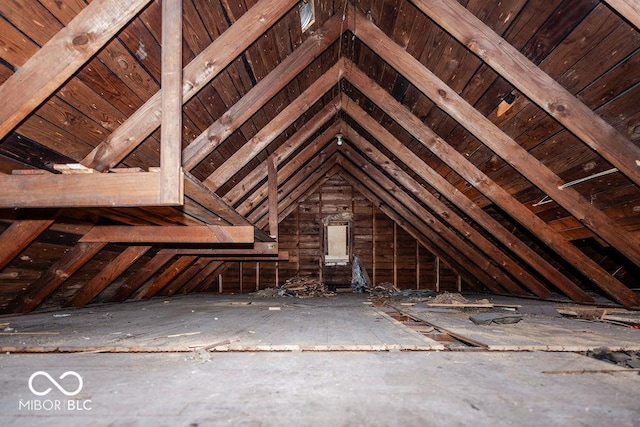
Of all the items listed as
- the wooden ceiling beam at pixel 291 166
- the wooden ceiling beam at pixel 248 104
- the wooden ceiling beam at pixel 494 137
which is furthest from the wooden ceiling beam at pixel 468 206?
the wooden ceiling beam at pixel 248 104

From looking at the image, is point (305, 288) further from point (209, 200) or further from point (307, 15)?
point (307, 15)

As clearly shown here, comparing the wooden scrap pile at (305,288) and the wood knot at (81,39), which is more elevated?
the wood knot at (81,39)

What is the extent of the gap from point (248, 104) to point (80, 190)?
1715 mm

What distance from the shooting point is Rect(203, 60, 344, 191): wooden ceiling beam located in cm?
379

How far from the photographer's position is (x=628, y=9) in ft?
5.60

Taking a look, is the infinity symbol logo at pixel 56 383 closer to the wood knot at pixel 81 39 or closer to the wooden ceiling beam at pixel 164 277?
the wood knot at pixel 81 39

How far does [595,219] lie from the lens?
304cm

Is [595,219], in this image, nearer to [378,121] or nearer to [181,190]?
[378,121]

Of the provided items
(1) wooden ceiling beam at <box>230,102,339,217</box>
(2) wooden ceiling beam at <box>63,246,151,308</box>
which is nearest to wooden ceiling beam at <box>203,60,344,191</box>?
(1) wooden ceiling beam at <box>230,102,339,217</box>

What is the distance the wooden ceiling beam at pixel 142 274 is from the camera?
5.20 meters

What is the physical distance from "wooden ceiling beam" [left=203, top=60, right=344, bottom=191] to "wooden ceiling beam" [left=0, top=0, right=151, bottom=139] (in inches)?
84.0

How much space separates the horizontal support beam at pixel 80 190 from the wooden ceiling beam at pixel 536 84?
2124 millimetres

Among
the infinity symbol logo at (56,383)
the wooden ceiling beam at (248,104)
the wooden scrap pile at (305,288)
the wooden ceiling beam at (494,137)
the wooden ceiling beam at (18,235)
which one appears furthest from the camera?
the wooden scrap pile at (305,288)

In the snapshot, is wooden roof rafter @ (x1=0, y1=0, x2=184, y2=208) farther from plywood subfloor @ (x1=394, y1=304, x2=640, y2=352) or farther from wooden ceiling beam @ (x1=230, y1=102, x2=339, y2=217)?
wooden ceiling beam @ (x1=230, y1=102, x2=339, y2=217)
